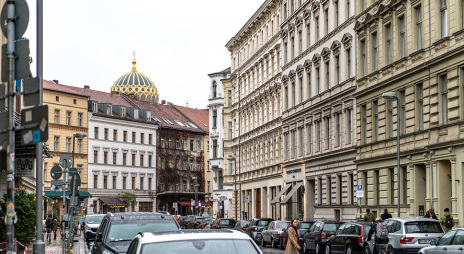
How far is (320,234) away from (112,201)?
72.8m

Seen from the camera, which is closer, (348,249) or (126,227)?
(126,227)

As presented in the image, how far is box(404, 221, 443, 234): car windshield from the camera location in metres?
27.2

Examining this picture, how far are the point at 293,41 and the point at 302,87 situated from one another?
4.62 m

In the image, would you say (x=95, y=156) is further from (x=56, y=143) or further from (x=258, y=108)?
(x=258, y=108)

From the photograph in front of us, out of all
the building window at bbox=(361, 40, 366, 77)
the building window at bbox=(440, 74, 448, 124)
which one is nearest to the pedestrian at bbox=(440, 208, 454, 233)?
the building window at bbox=(440, 74, 448, 124)

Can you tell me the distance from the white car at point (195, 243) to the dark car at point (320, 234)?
2502 cm

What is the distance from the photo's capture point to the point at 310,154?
190 feet

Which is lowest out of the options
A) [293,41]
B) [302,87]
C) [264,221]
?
[264,221]

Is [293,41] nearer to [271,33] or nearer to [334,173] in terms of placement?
[271,33]

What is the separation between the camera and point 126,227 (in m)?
18.2

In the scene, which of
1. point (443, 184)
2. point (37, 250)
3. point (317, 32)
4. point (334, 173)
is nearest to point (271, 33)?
point (317, 32)

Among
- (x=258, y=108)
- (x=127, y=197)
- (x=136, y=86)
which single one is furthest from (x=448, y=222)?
(x=136, y=86)

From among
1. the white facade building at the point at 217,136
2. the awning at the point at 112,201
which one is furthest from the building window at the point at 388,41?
the awning at the point at 112,201

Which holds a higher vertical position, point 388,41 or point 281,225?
point 388,41
